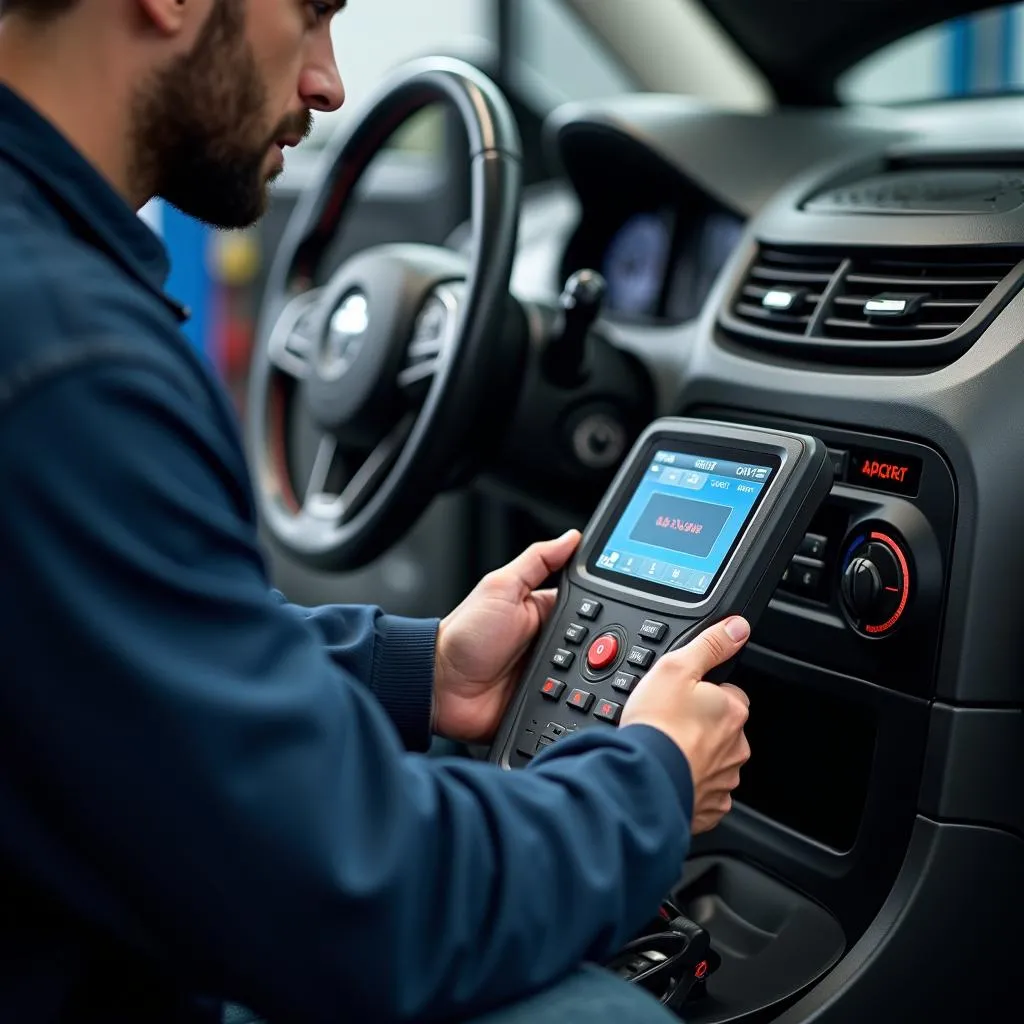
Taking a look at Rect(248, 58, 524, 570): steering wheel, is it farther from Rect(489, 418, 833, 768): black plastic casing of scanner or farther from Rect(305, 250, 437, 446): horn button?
Rect(489, 418, 833, 768): black plastic casing of scanner

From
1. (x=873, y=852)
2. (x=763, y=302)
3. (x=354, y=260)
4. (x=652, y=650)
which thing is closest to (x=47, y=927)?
(x=652, y=650)

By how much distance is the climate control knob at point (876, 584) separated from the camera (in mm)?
878

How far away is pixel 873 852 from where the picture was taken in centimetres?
91

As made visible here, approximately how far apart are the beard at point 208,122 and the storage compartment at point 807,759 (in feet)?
1.78

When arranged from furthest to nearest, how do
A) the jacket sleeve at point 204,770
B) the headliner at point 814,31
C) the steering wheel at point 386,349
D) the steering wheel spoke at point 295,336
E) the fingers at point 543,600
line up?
the headliner at point 814,31, the steering wheel spoke at point 295,336, the steering wheel at point 386,349, the fingers at point 543,600, the jacket sleeve at point 204,770

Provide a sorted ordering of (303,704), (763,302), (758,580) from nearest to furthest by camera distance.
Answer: (303,704), (758,580), (763,302)

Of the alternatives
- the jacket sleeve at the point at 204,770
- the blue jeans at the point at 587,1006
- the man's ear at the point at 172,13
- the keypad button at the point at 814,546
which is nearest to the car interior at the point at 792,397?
the keypad button at the point at 814,546

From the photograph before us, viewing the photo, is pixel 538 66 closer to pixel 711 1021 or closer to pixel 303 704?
pixel 711 1021

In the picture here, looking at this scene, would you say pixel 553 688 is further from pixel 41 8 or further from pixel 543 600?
pixel 41 8

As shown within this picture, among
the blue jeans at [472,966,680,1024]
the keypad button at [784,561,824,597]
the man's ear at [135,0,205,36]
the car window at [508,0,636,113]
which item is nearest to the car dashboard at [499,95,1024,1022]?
the keypad button at [784,561,824,597]

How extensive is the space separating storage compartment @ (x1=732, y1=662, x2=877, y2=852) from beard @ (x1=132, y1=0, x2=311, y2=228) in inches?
21.3

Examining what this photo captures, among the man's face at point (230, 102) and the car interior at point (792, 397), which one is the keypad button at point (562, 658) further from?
the man's face at point (230, 102)

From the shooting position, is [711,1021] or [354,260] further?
[354,260]

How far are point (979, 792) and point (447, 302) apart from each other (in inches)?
24.2
